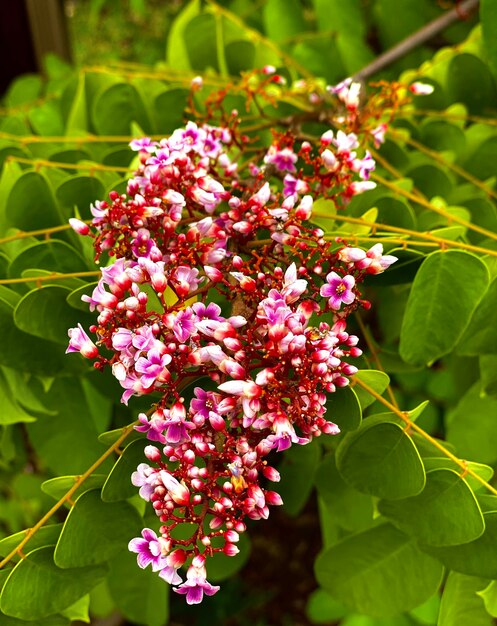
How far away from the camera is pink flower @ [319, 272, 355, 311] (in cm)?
55

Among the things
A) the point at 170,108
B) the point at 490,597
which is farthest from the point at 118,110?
the point at 490,597

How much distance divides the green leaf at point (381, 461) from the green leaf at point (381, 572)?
0.13 m

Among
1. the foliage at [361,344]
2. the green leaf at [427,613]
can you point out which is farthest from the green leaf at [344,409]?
the green leaf at [427,613]

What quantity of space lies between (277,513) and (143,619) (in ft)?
3.24

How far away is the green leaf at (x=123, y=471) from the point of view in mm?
581

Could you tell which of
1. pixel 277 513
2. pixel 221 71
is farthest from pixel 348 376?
pixel 277 513

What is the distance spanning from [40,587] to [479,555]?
375 millimetres

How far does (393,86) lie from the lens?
0.81 meters

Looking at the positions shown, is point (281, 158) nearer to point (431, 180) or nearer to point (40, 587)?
point (431, 180)

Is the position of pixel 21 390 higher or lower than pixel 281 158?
lower

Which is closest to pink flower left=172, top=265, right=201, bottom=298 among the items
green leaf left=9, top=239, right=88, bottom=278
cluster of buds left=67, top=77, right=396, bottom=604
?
cluster of buds left=67, top=77, right=396, bottom=604

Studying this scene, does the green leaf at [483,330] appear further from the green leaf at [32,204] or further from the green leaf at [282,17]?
the green leaf at [282,17]

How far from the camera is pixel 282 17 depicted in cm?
132

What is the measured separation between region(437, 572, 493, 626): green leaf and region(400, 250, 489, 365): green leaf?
8.2 inches
